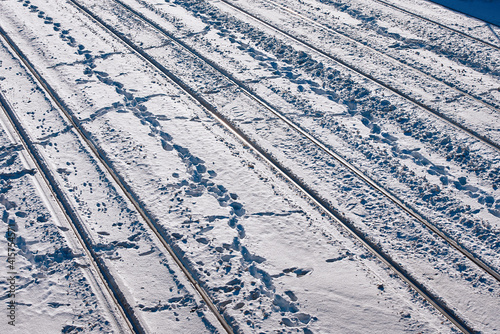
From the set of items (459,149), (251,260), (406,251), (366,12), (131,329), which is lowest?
(131,329)

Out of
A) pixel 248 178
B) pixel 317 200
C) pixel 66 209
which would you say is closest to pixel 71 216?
pixel 66 209

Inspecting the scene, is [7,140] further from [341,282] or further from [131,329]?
[341,282]

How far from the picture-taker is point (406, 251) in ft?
16.6

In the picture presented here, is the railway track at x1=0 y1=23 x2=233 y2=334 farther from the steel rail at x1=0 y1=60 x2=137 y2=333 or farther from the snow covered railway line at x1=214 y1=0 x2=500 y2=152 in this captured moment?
the snow covered railway line at x1=214 y1=0 x2=500 y2=152

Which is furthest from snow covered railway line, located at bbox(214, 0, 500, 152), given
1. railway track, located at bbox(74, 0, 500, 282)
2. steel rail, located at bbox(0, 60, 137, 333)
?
steel rail, located at bbox(0, 60, 137, 333)

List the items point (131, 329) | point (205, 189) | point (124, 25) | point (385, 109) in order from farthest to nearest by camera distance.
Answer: point (124, 25)
point (385, 109)
point (205, 189)
point (131, 329)

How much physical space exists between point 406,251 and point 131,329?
2.95m

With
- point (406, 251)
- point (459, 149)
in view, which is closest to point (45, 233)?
point (406, 251)

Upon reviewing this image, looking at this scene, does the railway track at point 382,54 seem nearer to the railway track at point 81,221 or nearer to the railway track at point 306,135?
the railway track at point 306,135

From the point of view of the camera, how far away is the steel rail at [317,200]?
4506 mm

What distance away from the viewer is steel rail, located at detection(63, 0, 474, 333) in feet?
14.8

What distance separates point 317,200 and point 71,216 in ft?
9.63

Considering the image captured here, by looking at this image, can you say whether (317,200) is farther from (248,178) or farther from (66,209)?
(66,209)

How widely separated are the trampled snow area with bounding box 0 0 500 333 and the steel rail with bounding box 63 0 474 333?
22mm
